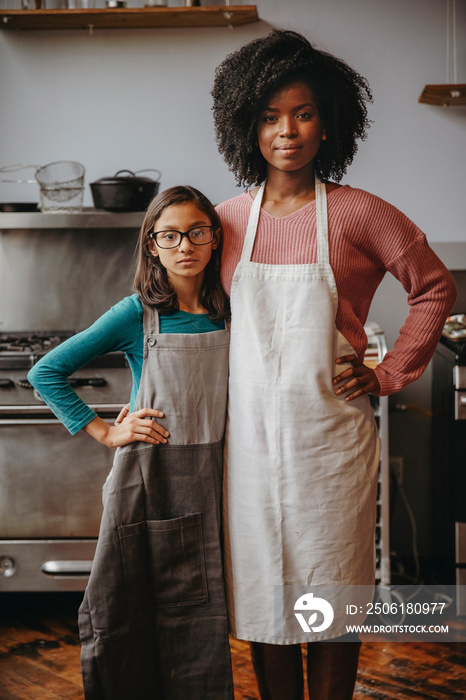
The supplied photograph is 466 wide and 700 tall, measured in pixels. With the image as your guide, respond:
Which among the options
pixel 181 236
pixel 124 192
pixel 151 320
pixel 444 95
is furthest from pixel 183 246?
pixel 444 95

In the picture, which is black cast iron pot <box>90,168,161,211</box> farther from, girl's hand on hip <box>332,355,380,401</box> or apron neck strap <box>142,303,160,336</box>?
girl's hand on hip <box>332,355,380,401</box>

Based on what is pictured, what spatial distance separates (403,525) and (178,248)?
1851mm

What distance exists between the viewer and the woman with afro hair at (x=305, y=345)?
1.30m

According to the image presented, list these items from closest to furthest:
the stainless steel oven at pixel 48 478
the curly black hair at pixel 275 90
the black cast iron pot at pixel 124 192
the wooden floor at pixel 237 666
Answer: the curly black hair at pixel 275 90, the wooden floor at pixel 237 666, the stainless steel oven at pixel 48 478, the black cast iron pot at pixel 124 192

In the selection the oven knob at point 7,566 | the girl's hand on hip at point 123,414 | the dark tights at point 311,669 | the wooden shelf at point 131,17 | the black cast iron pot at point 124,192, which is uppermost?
the wooden shelf at point 131,17

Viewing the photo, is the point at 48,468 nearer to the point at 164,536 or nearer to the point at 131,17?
the point at 164,536

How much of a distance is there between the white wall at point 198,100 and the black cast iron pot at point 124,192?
0.31 m

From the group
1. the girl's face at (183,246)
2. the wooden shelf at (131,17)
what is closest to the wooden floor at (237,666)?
the girl's face at (183,246)

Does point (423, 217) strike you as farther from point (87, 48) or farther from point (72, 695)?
point (72, 695)

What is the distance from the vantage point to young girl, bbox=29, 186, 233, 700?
1.35 m

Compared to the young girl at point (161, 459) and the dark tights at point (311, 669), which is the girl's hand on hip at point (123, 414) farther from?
the dark tights at point (311, 669)

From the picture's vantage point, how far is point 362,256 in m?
1.34

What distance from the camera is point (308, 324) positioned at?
129 cm

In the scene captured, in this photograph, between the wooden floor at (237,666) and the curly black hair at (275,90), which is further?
the wooden floor at (237,666)
